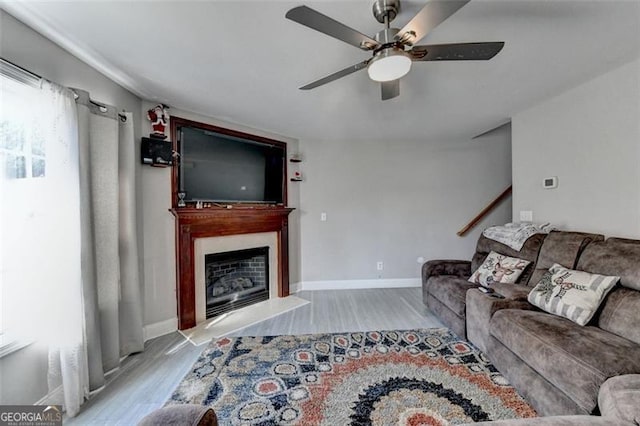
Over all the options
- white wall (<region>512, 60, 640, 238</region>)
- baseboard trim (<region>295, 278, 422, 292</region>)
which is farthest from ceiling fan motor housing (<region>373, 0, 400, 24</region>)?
baseboard trim (<region>295, 278, 422, 292</region>)

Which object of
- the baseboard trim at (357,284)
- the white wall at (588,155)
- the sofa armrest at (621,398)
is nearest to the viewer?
the sofa armrest at (621,398)

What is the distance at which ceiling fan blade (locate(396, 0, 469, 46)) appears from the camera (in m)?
1.05

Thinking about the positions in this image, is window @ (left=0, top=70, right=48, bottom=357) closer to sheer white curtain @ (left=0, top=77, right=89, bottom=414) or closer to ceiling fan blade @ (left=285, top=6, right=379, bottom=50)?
sheer white curtain @ (left=0, top=77, right=89, bottom=414)

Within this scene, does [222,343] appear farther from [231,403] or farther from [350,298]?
[350,298]

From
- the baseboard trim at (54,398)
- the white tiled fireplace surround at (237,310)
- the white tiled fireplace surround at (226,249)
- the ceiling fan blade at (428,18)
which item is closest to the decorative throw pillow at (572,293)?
the ceiling fan blade at (428,18)

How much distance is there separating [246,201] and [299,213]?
95 centimetres

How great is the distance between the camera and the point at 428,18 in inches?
45.3

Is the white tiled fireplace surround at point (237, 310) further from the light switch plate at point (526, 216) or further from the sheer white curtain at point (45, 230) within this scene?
the light switch plate at point (526, 216)

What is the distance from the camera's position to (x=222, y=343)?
2.36m

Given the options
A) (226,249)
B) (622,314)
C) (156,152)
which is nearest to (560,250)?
(622,314)

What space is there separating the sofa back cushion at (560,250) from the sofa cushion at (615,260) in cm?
6

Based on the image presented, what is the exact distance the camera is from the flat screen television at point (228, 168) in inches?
108

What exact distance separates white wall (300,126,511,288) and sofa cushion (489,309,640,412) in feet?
7.38

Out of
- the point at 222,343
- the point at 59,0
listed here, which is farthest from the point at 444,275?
the point at 59,0
